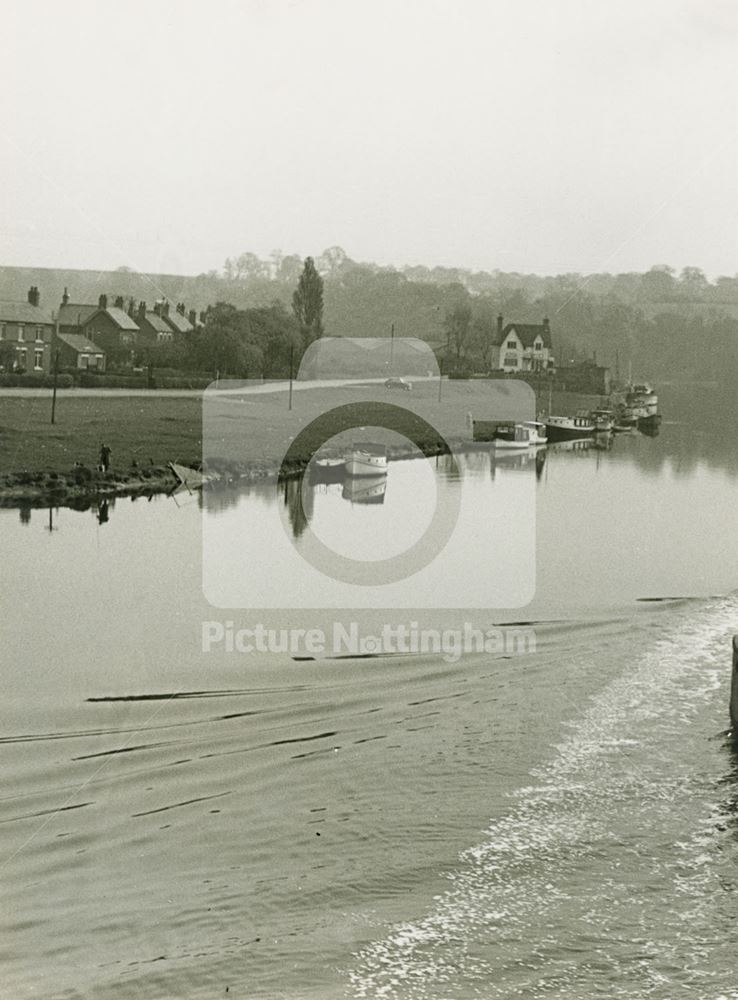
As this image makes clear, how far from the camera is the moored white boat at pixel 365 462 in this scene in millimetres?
16812

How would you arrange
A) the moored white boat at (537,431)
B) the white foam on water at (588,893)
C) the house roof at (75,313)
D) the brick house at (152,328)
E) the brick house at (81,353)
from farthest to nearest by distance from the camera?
the moored white boat at (537,431)
the brick house at (81,353)
the brick house at (152,328)
the house roof at (75,313)
the white foam on water at (588,893)

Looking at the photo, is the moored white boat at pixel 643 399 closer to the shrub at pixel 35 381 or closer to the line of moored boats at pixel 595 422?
the line of moored boats at pixel 595 422

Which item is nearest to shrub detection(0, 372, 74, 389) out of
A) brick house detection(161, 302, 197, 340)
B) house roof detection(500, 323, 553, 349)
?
brick house detection(161, 302, 197, 340)

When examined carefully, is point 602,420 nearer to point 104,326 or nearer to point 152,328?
point 152,328

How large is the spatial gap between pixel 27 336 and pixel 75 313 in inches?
59.6

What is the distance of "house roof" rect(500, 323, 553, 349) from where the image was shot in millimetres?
19297

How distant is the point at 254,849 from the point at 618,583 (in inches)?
339

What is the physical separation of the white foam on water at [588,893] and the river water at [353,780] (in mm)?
17

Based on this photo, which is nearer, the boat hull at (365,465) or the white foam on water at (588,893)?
the white foam on water at (588,893)

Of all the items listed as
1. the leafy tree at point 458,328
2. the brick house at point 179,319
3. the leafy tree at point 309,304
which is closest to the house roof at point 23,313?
the brick house at point 179,319

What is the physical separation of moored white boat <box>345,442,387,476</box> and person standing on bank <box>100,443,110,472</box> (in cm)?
355

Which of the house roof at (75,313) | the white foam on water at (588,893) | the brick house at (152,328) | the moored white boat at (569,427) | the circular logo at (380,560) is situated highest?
the house roof at (75,313)

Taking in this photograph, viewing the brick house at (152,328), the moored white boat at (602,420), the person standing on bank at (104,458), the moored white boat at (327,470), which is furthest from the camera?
the moored white boat at (602,420)

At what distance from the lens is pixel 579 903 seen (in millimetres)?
5434
